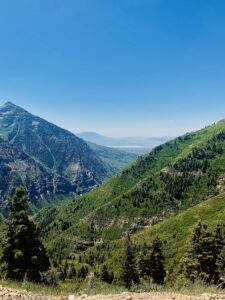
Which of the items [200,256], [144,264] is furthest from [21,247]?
[144,264]

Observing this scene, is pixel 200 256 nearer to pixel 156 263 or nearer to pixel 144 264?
pixel 156 263

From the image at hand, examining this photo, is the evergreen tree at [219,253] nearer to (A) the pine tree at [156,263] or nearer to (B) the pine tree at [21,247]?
(A) the pine tree at [156,263]

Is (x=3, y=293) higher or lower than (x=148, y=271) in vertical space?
higher

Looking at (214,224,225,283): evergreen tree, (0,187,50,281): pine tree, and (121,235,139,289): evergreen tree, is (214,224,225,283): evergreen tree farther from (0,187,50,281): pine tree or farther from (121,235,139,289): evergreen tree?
(0,187,50,281): pine tree

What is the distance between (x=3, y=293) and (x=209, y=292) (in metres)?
10.3

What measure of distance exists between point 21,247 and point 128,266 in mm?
47481

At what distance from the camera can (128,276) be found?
257ft

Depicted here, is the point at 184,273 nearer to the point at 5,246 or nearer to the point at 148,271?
the point at 148,271

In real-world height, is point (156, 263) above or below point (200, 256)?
below

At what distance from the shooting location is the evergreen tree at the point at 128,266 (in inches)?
3091

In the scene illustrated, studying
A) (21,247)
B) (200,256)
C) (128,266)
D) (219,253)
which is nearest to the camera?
(21,247)

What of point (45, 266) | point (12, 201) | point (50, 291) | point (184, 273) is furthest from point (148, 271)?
point (50, 291)

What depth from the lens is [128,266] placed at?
80.2m

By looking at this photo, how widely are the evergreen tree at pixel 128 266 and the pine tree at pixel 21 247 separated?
4246 cm
